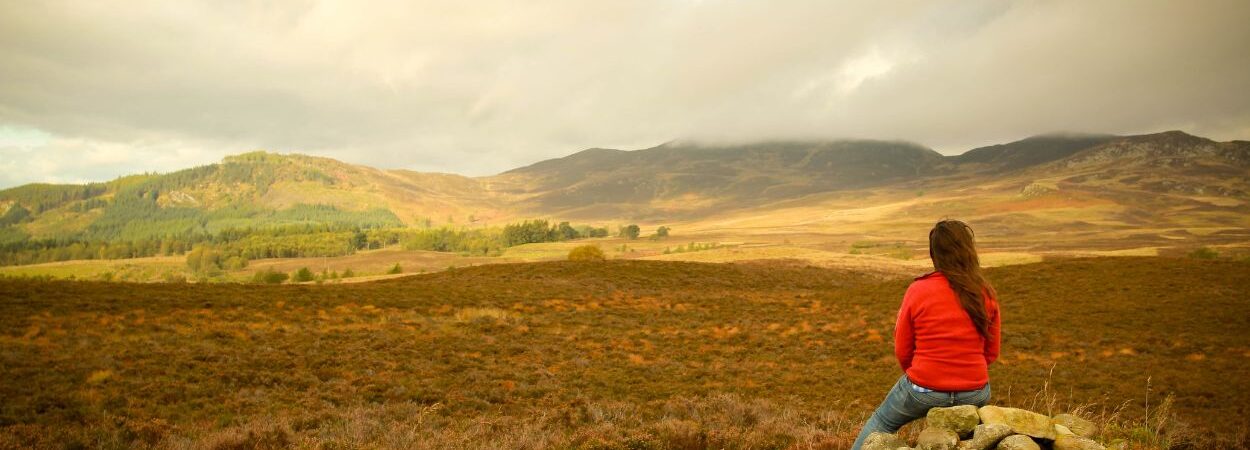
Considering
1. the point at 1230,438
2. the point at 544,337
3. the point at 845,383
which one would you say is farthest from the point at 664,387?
the point at 1230,438

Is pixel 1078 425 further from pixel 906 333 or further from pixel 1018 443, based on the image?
pixel 906 333

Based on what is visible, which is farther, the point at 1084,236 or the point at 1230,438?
the point at 1084,236

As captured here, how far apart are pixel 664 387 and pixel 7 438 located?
1215cm

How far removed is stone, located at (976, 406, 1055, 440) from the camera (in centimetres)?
436

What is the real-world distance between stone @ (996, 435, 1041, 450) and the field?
70.0 inches

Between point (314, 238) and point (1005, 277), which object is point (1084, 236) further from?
point (314, 238)

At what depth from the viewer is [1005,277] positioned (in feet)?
111

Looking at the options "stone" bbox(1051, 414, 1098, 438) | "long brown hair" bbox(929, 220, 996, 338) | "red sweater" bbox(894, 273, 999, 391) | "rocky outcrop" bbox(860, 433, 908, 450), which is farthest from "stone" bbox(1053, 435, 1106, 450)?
"rocky outcrop" bbox(860, 433, 908, 450)

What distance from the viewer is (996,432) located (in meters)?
4.24

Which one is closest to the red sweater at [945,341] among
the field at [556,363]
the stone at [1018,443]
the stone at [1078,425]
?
the stone at [1018,443]

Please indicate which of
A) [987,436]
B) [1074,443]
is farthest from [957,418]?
[1074,443]

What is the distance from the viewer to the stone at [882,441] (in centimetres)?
472

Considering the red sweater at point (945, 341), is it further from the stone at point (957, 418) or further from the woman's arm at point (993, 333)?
the stone at point (957, 418)

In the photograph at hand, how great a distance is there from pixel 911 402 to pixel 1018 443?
0.75 meters
